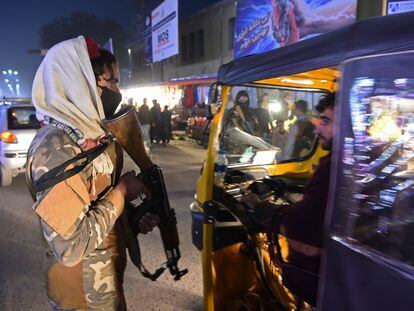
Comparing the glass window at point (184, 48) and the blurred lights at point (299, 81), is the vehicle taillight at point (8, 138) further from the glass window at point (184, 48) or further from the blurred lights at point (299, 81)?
the glass window at point (184, 48)

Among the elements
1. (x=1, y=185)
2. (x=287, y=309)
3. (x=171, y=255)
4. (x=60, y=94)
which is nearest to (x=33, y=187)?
(x=60, y=94)

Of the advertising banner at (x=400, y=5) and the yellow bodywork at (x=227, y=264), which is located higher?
the advertising banner at (x=400, y=5)

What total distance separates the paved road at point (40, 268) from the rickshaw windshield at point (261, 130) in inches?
40.4

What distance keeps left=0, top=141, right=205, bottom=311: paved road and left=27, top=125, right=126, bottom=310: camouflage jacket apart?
152 cm

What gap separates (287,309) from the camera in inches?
89.8

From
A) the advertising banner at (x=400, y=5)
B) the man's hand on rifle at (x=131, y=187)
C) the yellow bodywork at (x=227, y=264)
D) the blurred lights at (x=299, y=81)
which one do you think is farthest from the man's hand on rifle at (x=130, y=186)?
the advertising banner at (x=400, y=5)

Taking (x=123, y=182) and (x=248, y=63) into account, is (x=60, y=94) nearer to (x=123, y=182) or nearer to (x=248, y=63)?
(x=123, y=182)

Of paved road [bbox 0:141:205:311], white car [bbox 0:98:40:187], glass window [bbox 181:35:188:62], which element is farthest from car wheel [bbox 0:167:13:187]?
glass window [bbox 181:35:188:62]

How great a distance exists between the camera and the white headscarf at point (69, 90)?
4.65ft

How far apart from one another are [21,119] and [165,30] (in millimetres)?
14299

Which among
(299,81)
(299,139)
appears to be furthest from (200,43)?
(299,81)

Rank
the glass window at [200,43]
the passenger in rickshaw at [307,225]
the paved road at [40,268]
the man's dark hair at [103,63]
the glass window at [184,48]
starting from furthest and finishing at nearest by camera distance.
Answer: the glass window at [184,48]
the glass window at [200,43]
the paved road at [40,268]
the passenger in rickshaw at [307,225]
the man's dark hair at [103,63]

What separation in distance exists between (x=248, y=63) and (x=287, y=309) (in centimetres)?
166

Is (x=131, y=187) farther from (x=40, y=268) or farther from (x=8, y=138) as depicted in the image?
(x=8, y=138)
